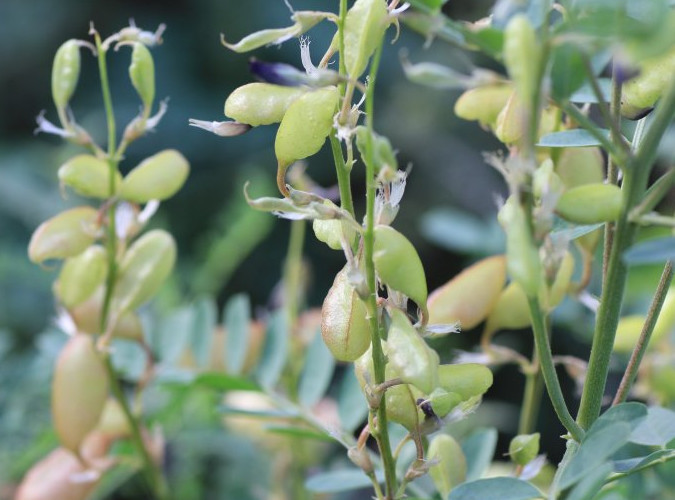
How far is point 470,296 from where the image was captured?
0.44 metres

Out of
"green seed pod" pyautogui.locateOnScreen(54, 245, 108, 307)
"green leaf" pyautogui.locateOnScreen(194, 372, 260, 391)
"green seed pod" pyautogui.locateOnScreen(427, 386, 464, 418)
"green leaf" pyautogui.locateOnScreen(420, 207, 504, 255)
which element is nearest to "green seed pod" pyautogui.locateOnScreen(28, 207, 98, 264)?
"green seed pod" pyautogui.locateOnScreen(54, 245, 108, 307)

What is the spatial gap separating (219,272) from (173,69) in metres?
0.83

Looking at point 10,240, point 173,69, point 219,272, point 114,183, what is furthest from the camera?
point 173,69

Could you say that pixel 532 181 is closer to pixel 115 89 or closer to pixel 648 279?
pixel 648 279

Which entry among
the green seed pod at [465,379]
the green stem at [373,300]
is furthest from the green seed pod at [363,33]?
the green seed pod at [465,379]

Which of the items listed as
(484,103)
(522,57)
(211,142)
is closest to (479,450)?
(484,103)

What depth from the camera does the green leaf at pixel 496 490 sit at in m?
0.32

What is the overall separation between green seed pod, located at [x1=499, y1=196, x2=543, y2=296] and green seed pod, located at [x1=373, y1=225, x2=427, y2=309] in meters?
0.06

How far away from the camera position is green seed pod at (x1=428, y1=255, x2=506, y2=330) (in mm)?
431

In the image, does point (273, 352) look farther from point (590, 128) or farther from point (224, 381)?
point (590, 128)

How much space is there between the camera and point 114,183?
0.46 m

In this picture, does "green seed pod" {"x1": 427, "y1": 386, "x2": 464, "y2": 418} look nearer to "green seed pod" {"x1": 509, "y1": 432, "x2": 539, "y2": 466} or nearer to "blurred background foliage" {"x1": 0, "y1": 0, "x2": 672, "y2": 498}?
"green seed pod" {"x1": 509, "y1": 432, "x2": 539, "y2": 466}

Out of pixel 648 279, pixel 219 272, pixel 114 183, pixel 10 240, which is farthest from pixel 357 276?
pixel 10 240

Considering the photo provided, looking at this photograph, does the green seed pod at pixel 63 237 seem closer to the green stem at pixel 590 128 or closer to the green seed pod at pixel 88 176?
the green seed pod at pixel 88 176
